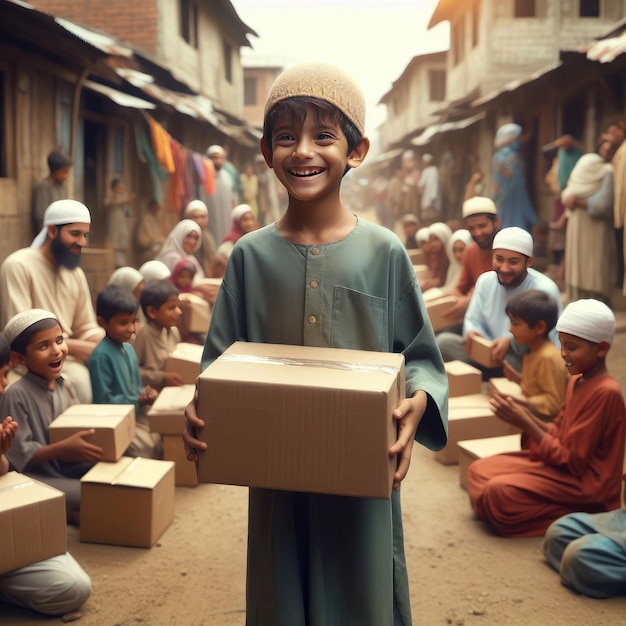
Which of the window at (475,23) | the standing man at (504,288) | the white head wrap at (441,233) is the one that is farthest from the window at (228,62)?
Result: the standing man at (504,288)

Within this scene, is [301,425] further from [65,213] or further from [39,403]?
[65,213]

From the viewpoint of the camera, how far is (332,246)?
1811mm

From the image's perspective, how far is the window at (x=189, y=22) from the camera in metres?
11.1

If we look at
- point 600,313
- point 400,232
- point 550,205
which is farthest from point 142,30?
point 600,313

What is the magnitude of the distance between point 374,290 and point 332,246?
149 mm

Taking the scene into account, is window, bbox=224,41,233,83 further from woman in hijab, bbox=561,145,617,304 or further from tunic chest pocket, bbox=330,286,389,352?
tunic chest pocket, bbox=330,286,389,352

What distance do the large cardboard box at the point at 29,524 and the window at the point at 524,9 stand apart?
423 inches

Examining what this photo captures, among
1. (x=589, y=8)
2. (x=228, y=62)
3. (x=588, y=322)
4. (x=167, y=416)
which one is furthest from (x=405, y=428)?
(x=228, y=62)

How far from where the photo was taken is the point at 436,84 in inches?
647

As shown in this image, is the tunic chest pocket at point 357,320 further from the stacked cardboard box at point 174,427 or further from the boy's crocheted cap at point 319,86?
the stacked cardboard box at point 174,427

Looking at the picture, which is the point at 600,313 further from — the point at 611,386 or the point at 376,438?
the point at 376,438

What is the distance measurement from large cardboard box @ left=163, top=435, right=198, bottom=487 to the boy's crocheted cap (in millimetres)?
2767

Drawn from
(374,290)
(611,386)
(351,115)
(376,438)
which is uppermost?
(351,115)

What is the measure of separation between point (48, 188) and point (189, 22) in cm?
549
